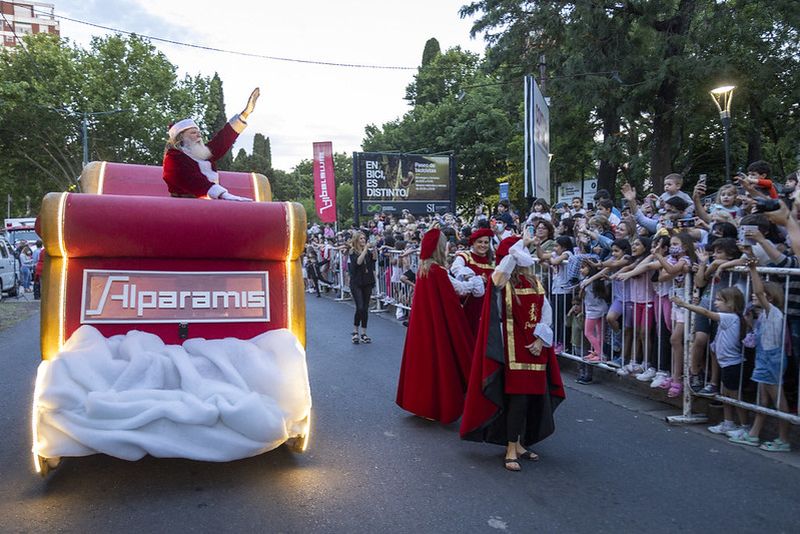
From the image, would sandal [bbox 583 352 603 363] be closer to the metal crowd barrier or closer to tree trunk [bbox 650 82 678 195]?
the metal crowd barrier

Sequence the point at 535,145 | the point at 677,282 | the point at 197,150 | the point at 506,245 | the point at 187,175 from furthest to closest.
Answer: the point at 535,145
the point at 677,282
the point at 197,150
the point at 187,175
the point at 506,245

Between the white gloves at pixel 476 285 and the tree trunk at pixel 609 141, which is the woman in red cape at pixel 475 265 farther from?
the tree trunk at pixel 609 141

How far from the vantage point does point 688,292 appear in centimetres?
596

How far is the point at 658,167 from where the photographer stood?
1908 centimetres

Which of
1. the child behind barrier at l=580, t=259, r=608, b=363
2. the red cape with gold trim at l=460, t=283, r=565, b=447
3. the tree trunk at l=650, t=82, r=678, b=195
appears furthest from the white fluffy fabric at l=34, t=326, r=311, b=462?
the tree trunk at l=650, t=82, r=678, b=195

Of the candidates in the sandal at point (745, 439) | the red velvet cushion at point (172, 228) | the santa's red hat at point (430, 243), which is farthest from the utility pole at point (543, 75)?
the red velvet cushion at point (172, 228)

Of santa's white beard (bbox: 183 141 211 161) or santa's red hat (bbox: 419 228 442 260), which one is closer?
santa's white beard (bbox: 183 141 211 161)

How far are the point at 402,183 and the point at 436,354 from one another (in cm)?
2369

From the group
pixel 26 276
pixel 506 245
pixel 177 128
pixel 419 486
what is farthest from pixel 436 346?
pixel 26 276

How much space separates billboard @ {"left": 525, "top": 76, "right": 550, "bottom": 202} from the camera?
35.8 feet

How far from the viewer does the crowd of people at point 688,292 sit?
5.17 meters

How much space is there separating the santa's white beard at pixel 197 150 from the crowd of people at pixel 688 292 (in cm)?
225

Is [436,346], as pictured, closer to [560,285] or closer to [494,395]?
[494,395]

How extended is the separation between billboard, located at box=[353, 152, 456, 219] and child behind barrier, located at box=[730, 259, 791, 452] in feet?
75.9
